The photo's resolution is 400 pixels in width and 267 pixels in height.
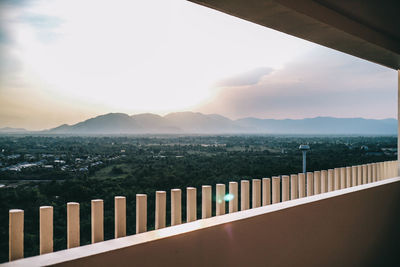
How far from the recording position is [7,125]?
2721 millimetres

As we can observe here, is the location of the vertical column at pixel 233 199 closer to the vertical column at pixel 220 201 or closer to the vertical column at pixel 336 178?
the vertical column at pixel 220 201

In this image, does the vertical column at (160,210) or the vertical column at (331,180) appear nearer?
the vertical column at (160,210)

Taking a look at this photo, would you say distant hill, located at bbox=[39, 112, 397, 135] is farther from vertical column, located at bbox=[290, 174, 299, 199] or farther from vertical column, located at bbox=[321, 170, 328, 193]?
vertical column, located at bbox=[290, 174, 299, 199]

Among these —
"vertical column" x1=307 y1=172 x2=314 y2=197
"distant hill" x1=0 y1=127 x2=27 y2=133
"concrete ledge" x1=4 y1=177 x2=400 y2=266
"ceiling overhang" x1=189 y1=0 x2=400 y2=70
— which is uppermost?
"ceiling overhang" x1=189 y1=0 x2=400 y2=70

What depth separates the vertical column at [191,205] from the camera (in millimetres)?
1682

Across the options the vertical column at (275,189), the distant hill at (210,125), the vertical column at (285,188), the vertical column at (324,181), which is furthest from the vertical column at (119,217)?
the distant hill at (210,125)

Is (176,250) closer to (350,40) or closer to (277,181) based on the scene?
(277,181)

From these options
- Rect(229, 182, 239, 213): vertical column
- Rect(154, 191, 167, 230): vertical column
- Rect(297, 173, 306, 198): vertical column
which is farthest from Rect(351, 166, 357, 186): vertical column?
Rect(154, 191, 167, 230): vertical column

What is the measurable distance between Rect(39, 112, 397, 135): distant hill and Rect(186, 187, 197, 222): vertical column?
3097 mm

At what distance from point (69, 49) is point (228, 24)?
8.35 ft

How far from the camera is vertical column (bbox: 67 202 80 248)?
130 centimetres

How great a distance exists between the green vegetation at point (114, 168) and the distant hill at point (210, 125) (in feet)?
1.33

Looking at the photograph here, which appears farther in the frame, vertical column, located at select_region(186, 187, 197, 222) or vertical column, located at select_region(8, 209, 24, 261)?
vertical column, located at select_region(186, 187, 197, 222)

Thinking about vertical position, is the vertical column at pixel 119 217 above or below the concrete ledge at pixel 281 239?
above
